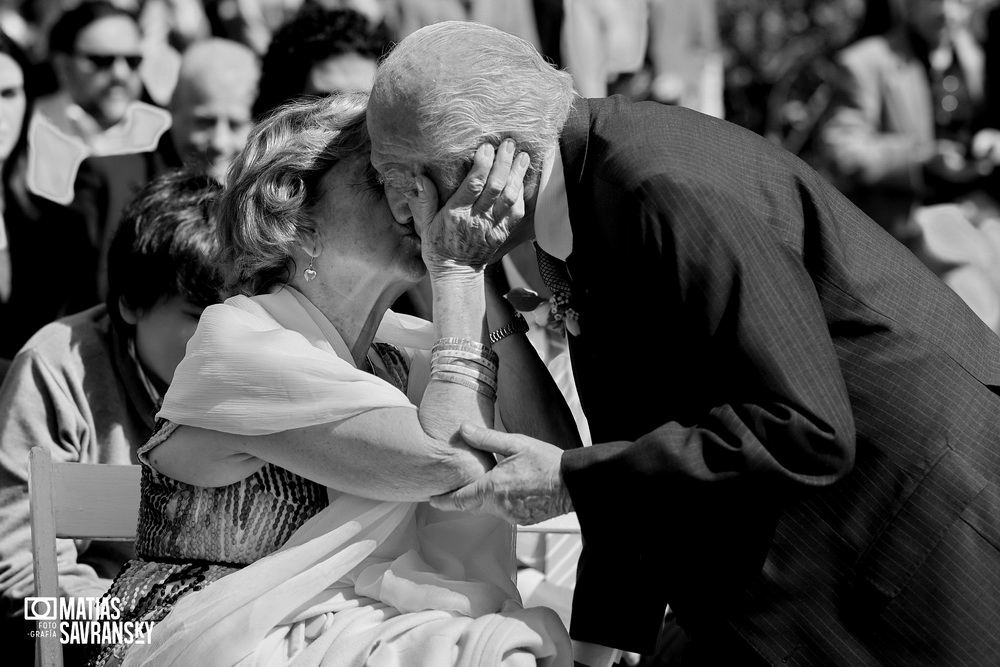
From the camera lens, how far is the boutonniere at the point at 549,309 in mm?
2244

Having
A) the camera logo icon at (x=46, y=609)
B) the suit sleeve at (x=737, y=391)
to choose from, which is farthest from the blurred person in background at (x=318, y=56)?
the suit sleeve at (x=737, y=391)

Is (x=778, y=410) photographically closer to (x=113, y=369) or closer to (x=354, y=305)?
(x=354, y=305)

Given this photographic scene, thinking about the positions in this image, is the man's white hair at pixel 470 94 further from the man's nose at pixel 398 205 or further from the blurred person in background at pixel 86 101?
the blurred person in background at pixel 86 101

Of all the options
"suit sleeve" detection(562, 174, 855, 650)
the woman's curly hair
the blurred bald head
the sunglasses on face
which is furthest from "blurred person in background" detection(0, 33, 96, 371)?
"suit sleeve" detection(562, 174, 855, 650)

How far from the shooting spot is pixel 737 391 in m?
1.91

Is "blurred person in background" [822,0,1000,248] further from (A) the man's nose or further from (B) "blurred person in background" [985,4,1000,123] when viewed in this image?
(A) the man's nose

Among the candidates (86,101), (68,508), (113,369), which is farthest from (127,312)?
(86,101)

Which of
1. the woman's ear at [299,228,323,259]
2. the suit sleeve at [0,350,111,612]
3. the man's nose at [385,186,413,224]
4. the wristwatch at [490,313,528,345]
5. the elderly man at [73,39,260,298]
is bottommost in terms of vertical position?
the suit sleeve at [0,350,111,612]

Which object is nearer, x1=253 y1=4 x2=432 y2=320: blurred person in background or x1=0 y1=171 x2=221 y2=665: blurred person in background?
x1=0 y1=171 x2=221 y2=665: blurred person in background

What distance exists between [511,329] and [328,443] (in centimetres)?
56

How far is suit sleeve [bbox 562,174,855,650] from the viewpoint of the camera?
1844 mm

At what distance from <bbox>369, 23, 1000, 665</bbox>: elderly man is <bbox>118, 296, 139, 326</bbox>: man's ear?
1448 millimetres

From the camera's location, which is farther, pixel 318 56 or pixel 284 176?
pixel 318 56

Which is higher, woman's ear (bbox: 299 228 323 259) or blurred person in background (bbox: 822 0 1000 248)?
woman's ear (bbox: 299 228 323 259)
